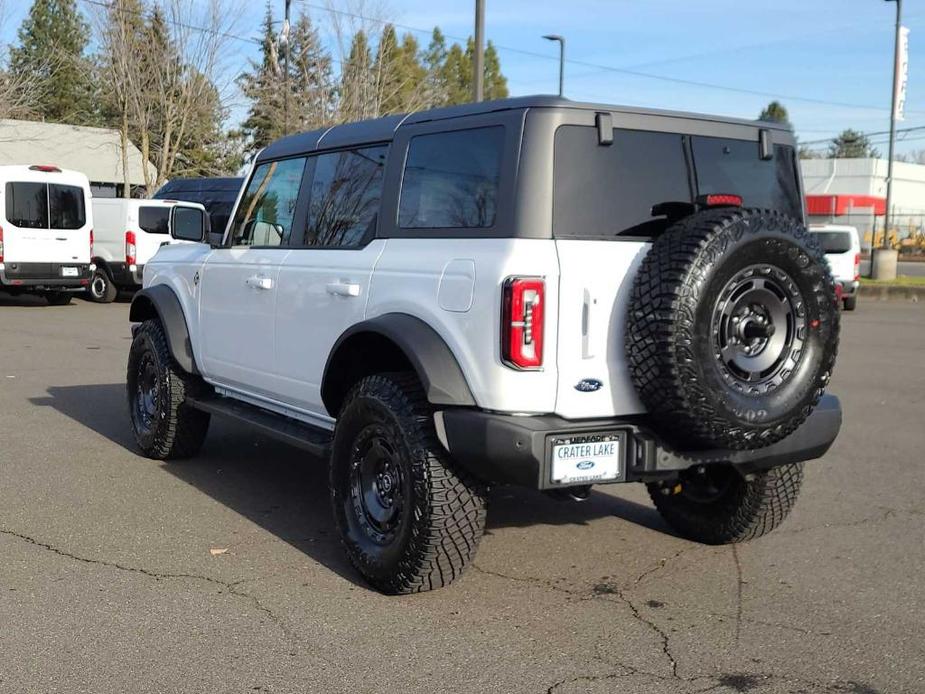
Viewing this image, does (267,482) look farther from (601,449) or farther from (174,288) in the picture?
(601,449)

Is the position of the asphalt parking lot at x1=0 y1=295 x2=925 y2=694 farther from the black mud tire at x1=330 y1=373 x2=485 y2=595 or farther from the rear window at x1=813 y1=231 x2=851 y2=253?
the rear window at x1=813 y1=231 x2=851 y2=253

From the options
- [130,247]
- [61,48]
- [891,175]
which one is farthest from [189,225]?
[61,48]

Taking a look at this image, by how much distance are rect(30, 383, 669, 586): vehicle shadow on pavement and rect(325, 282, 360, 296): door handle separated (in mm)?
1248

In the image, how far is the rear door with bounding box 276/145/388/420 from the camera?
495cm

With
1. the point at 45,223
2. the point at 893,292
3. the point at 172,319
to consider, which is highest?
the point at 45,223

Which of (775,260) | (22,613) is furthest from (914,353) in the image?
(22,613)

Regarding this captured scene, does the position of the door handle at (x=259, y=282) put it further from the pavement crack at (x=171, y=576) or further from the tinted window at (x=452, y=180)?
the pavement crack at (x=171, y=576)

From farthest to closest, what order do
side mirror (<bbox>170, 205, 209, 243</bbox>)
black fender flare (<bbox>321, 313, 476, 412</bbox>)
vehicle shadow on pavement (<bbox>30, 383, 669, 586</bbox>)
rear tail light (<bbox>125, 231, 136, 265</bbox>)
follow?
rear tail light (<bbox>125, 231, 136, 265</bbox>) → side mirror (<bbox>170, 205, 209, 243</bbox>) → vehicle shadow on pavement (<bbox>30, 383, 669, 586</bbox>) → black fender flare (<bbox>321, 313, 476, 412</bbox>)

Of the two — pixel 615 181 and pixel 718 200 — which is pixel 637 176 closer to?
pixel 615 181

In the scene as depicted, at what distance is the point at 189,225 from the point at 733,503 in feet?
11.9

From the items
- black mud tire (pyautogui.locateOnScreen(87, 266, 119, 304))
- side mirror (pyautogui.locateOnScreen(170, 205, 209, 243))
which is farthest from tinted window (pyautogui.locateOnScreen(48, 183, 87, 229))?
side mirror (pyautogui.locateOnScreen(170, 205, 209, 243))

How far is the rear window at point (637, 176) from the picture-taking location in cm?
421

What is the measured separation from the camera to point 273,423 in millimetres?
5695

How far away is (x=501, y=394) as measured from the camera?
13.4 ft
